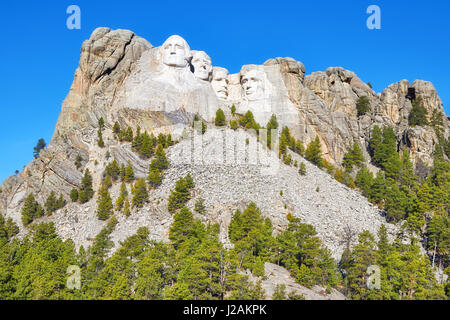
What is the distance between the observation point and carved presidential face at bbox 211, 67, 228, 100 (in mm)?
86500

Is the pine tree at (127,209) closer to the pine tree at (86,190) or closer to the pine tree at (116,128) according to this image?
the pine tree at (86,190)

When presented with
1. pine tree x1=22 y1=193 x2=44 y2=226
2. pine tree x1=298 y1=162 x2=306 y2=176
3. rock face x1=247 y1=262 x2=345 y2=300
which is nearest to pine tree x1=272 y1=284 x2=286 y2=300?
rock face x1=247 y1=262 x2=345 y2=300

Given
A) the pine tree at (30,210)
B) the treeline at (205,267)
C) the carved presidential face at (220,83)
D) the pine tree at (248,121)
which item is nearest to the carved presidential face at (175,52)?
the carved presidential face at (220,83)

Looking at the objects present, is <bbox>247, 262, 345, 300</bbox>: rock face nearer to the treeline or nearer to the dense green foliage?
the treeline

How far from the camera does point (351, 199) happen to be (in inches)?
2509

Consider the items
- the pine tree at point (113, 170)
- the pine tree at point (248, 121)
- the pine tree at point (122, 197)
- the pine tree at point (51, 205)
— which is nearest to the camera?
the pine tree at point (122, 197)

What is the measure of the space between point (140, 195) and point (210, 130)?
804 inches

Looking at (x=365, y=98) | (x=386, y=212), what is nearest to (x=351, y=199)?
(x=386, y=212)

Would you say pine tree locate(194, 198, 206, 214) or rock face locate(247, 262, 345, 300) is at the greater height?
pine tree locate(194, 198, 206, 214)

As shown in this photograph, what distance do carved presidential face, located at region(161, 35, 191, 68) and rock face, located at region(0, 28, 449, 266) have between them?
19 cm

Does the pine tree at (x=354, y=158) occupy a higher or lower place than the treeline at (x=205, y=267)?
higher

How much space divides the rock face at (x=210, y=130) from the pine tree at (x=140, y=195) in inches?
43.7

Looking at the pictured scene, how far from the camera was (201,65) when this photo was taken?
83625mm

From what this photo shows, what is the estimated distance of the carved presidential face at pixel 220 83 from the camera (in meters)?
86.5
